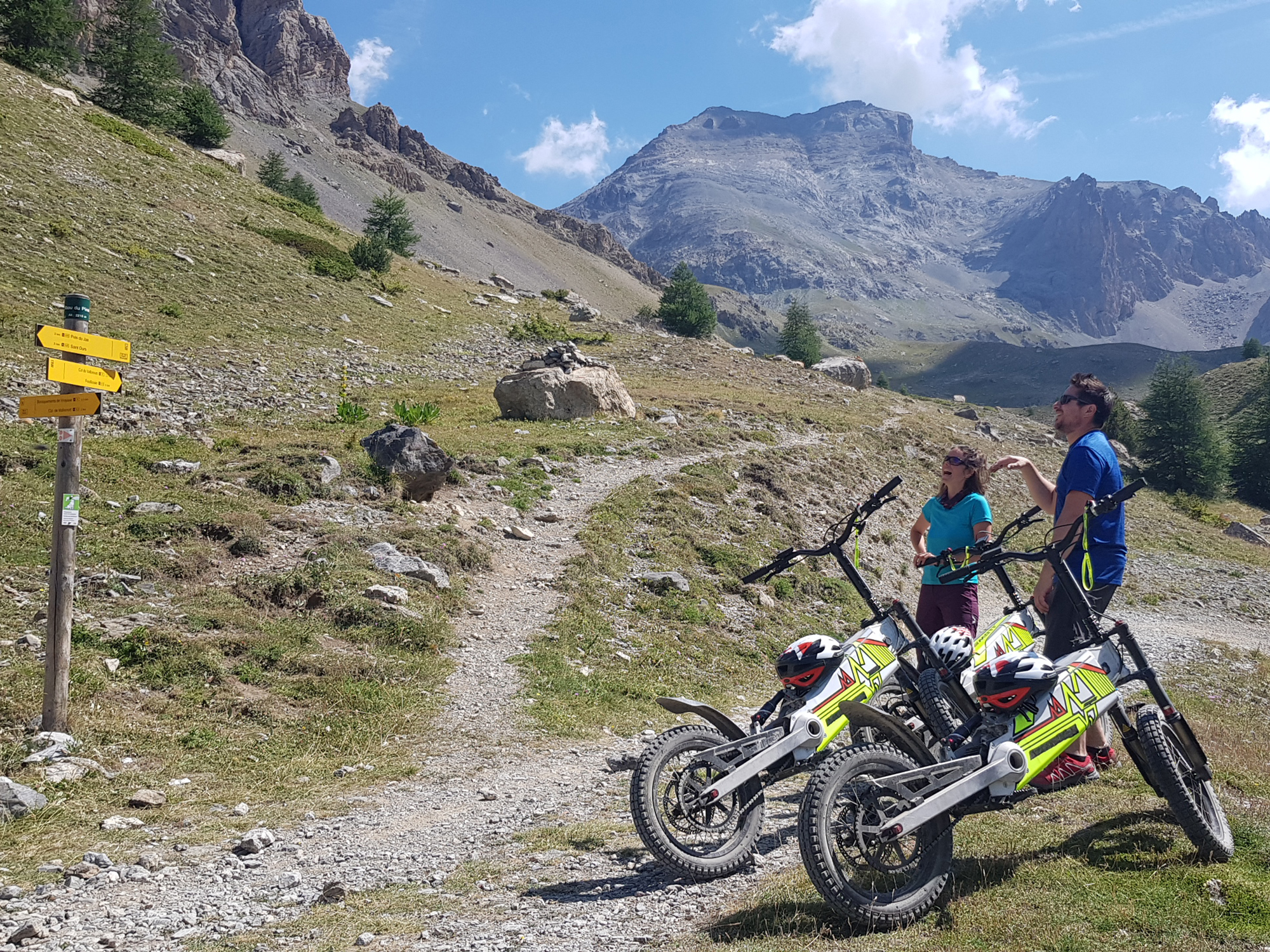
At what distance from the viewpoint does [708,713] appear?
569cm

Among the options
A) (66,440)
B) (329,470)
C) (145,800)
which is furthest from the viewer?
(329,470)

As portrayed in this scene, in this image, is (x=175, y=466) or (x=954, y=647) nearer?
(x=954, y=647)

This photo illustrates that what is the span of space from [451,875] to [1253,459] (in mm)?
71650

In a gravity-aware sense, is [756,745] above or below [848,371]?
below

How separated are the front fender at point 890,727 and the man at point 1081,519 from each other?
133cm

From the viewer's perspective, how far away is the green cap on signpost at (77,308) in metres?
7.70

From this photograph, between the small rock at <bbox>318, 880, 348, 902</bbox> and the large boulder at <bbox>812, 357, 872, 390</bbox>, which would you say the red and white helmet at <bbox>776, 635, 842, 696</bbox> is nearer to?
the small rock at <bbox>318, 880, 348, 902</bbox>

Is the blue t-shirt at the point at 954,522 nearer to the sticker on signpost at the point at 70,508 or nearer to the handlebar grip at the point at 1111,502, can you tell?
the handlebar grip at the point at 1111,502

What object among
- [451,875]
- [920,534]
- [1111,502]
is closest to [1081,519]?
[1111,502]

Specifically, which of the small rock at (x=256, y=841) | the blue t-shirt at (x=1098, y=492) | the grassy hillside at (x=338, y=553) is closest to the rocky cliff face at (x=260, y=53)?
the grassy hillside at (x=338, y=553)


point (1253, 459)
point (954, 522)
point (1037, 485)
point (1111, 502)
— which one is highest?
point (1253, 459)

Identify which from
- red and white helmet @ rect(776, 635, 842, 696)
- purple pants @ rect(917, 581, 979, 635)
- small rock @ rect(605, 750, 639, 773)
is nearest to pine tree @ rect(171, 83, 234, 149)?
small rock @ rect(605, 750, 639, 773)

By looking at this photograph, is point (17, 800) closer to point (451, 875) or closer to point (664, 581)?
point (451, 875)

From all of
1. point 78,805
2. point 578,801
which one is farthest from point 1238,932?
point 78,805
